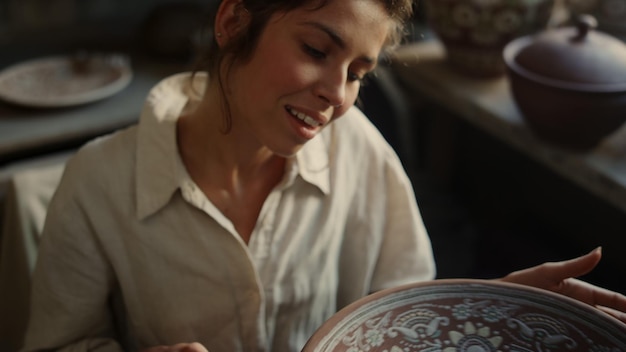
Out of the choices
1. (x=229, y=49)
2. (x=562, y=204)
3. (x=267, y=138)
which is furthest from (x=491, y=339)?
(x=562, y=204)

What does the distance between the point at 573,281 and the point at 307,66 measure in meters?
0.39

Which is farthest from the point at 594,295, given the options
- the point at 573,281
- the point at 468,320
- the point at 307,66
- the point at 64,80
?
the point at 64,80

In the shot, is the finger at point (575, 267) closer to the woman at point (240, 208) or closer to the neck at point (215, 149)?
the woman at point (240, 208)

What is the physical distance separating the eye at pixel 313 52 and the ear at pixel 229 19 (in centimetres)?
9

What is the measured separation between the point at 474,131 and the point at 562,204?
1.19 feet

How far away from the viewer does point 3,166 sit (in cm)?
161

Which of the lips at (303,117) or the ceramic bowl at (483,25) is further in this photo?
the ceramic bowl at (483,25)

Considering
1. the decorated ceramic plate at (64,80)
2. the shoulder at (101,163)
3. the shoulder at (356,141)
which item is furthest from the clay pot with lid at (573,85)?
the decorated ceramic plate at (64,80)

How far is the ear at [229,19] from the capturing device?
803mm

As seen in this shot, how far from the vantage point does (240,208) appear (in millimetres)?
928

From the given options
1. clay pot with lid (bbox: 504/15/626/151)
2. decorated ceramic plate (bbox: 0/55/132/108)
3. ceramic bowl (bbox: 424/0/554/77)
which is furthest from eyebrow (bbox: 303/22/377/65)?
decorated ceramic plate (bbox: 0/55/132/108)

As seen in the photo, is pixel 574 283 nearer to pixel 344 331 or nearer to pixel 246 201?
pixel 344 331

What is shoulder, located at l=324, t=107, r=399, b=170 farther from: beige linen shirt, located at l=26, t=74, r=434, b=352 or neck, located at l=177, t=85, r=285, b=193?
neck, located at l=177, t=85, r=285, b=193

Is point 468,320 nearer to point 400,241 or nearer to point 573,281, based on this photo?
point 573,281
